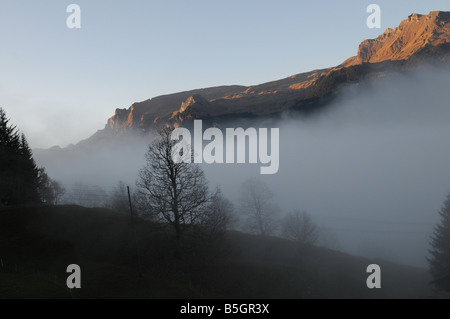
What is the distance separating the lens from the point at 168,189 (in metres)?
32.3

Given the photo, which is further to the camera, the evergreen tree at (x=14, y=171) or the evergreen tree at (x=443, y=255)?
the evergreen tree at (x=14, y=171)

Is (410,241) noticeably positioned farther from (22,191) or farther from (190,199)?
(22,191)

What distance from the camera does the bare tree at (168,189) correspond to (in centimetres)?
3209

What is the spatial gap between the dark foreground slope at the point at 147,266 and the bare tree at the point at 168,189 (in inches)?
115

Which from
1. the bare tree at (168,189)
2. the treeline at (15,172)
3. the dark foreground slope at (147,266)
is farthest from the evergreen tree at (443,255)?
the treeline at (15,172)

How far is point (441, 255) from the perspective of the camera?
145ft

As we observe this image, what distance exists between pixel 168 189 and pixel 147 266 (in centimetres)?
870

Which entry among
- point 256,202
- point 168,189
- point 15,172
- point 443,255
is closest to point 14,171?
point 15,172

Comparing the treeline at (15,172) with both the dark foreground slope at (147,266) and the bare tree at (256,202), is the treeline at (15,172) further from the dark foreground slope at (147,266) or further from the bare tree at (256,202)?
the bare tree at (256,202)

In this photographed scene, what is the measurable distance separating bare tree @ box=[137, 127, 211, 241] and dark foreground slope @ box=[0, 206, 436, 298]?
291 centimetres
